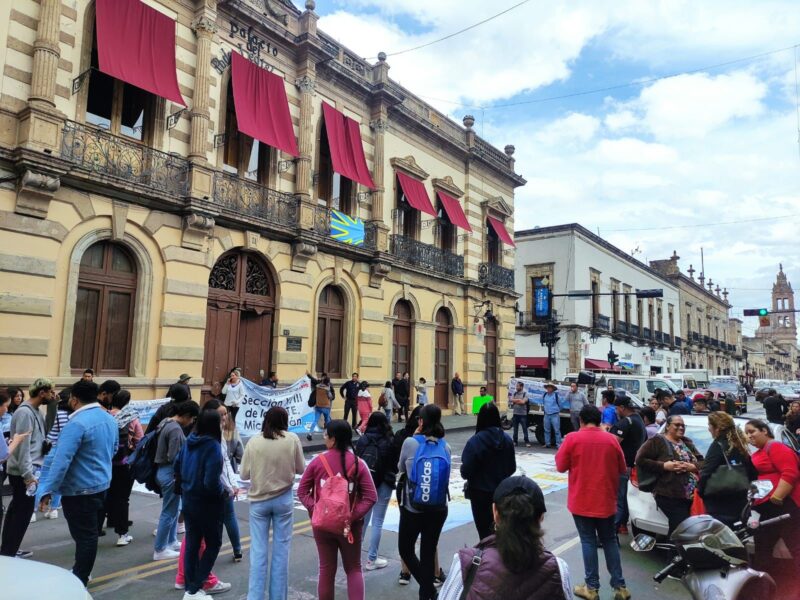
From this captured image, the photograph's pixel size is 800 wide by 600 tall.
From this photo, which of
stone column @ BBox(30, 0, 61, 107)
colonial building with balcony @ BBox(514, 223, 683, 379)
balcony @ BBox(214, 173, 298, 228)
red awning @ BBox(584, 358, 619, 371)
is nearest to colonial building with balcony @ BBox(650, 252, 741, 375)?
colonial building with balcony @ BBox(514, 223, 683, 379)

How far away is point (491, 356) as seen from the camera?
85.0ft

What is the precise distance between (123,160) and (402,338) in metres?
11.6

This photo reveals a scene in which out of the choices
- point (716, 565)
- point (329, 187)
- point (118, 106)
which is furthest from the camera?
point (329, 187)

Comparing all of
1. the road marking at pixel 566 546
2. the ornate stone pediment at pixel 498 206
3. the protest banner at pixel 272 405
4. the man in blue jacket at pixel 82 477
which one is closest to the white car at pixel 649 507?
the road marking at pixel 566 546

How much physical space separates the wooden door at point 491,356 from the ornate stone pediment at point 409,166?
7628 mm

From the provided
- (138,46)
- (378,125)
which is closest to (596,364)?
(378,125)

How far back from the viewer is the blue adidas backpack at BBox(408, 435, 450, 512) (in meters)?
4.95

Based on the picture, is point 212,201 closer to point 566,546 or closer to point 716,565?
point 566,546

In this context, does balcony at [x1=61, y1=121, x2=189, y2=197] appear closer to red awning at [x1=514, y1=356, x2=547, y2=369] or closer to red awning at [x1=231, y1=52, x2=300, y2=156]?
red awning at [x1=231, y1=52, x2=300, y2=156]

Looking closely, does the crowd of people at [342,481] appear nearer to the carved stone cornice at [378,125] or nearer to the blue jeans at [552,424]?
the blue jeans at [552,424]

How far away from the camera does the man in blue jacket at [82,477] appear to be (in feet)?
16.0

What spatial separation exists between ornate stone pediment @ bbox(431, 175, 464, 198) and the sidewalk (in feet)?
30.3

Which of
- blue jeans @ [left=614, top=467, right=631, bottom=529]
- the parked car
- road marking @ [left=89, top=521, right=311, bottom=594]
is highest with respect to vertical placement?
the parked car

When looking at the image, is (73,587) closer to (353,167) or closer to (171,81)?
(171,81)
